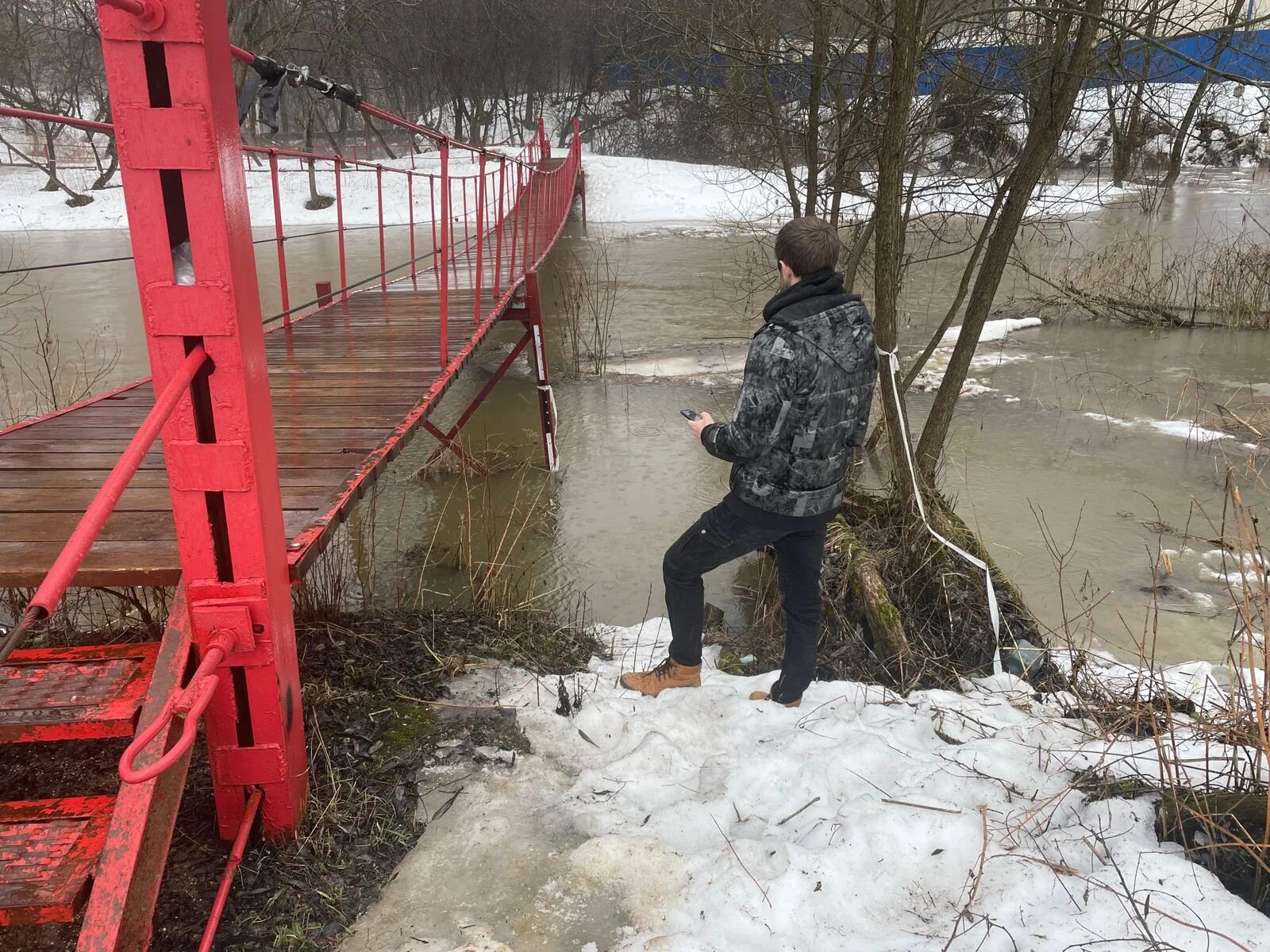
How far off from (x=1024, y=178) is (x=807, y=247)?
257 cm

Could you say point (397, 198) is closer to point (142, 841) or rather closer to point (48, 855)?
point (48, 855)

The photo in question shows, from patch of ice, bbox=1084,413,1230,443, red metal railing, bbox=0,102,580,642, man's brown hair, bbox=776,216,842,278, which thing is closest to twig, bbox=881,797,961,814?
man's brown hair, bbox=776,216,842,278

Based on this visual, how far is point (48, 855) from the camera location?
1.75 m

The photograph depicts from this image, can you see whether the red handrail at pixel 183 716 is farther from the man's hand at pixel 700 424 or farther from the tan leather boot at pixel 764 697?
the tan leather boot at pixel 764 697

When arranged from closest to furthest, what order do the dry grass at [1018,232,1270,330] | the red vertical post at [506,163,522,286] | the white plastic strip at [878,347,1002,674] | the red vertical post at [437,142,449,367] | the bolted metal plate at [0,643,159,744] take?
the bolted metal plate at [0,643,159,744] → the white plastic strip at [878,347,1002,674] → the red vertical post at [437,142,449,367] → the red vertical post at [506,163,522,286] → the dry grass at [1018,232,1270,330]

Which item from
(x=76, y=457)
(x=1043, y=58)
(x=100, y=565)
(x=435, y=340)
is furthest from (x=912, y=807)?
(x=1043, y=58)

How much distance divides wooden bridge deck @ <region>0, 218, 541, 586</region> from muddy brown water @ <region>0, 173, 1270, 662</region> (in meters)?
0.81

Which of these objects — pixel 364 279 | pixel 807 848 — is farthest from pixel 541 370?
pixel 807 848

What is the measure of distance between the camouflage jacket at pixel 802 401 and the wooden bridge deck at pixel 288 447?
1242 mm

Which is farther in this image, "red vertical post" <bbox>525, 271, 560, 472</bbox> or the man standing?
"red vertical post" <bbox>525, 271, 560, 472</bbox>

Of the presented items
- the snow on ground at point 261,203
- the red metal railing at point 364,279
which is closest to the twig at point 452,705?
the red metal railing at point 364,279

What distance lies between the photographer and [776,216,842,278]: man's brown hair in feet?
8.30

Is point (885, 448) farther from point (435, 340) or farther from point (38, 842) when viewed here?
point (38, 842)

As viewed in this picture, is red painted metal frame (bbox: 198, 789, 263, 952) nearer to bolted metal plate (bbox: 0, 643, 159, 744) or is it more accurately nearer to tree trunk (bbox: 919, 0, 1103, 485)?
bolted metal plate (bbox: 0, 643, 159, 744)
